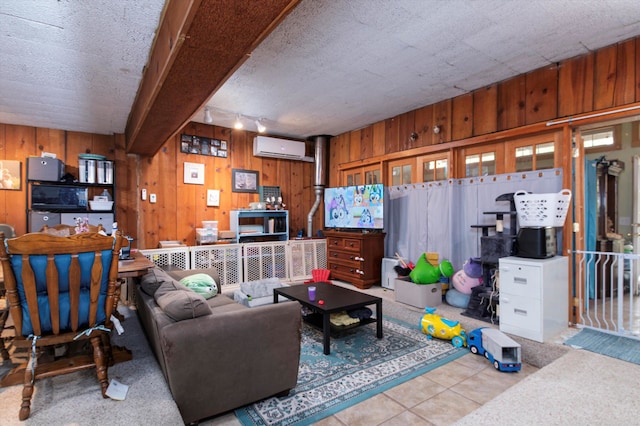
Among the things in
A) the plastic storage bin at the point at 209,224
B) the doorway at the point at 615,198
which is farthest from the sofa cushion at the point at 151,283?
the doorway at the point at 615,198

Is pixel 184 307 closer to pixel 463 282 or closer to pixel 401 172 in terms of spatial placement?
pixel 463 282

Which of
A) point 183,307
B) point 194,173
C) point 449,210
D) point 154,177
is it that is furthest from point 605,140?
point 154,177

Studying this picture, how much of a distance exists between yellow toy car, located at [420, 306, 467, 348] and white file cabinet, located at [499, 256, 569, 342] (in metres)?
0.37

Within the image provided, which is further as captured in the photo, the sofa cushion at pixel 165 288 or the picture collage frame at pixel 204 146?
the picture collage frame at pixel 204 146

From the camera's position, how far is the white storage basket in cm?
273

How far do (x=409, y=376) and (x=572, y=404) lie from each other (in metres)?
0.94

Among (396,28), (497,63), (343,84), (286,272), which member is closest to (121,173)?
(286,272)

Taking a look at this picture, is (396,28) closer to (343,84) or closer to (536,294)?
(343,84)

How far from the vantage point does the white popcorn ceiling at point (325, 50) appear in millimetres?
2102

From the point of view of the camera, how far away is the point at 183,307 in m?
1.68

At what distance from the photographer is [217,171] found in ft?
16.5

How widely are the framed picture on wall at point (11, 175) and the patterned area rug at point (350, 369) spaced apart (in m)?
4.09

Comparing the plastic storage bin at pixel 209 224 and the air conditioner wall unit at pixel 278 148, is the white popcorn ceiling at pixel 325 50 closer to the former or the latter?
the air conditioner wall unit at pixel 278 148

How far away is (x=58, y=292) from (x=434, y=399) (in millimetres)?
2240
